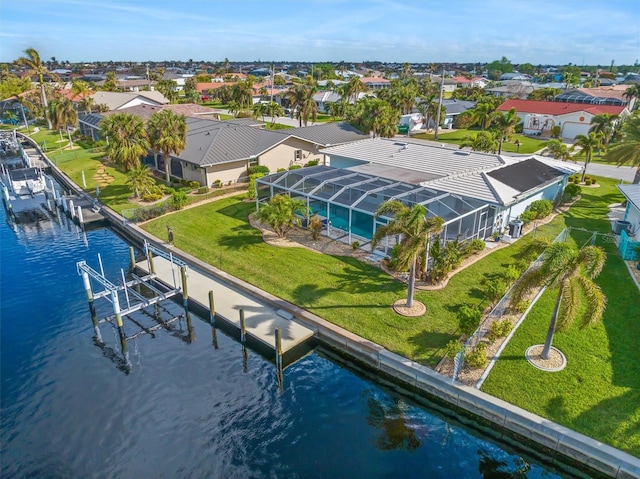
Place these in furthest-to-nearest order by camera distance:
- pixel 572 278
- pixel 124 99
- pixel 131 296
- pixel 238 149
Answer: pixel 124 99 < pixel 238 149 < pixel 131 296 < pixel 572 278

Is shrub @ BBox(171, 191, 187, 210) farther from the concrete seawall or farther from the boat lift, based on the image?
the concrete seawall

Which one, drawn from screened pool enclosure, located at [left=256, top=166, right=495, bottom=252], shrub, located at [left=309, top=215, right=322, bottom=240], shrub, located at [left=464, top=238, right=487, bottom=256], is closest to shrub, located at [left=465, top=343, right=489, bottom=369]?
screened pool enclosure, located at [left=256, top=166, right=495, bottom=252]

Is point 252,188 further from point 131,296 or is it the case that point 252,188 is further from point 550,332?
point 550,332

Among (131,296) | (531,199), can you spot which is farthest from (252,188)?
(531,199)

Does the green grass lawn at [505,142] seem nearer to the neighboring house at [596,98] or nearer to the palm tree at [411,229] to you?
the neighboring house at [596,98]

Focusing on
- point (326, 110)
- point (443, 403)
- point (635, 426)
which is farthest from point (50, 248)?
point (326, 110)
